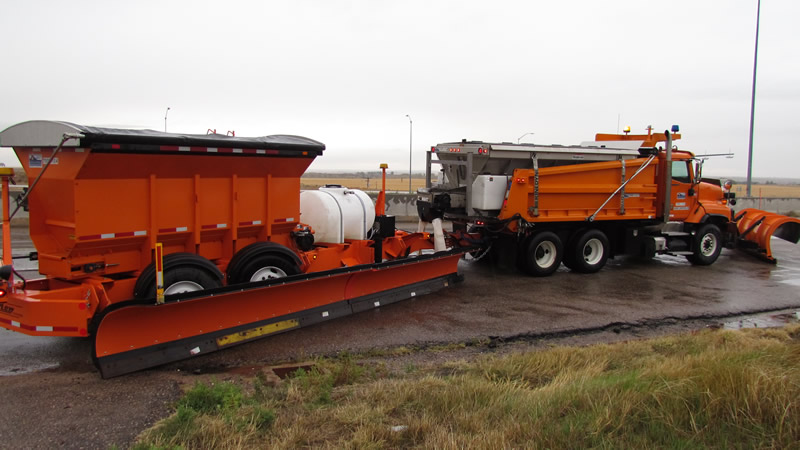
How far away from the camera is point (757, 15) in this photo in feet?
66.6

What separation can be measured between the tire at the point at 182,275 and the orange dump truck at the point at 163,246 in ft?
0.04

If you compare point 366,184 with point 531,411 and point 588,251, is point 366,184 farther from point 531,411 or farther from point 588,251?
point 531,411

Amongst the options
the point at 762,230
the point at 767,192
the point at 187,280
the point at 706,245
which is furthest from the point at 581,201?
Answer: the point at 767,192

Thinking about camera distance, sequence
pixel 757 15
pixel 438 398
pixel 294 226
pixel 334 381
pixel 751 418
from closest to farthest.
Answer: pixel 751 418, pixel 438 398, pixel 334 381, pixel 294 226, pixel 757 15

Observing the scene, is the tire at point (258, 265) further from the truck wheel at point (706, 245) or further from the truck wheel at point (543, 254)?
the truck wheel at point (706, 245)

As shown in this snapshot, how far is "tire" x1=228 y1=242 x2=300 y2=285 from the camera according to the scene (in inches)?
285

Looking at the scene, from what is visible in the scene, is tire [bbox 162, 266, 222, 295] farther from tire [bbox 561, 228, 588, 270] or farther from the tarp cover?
tire [bbox 561, 228, 588, 270]

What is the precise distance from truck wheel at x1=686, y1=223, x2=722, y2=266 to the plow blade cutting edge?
7.44m

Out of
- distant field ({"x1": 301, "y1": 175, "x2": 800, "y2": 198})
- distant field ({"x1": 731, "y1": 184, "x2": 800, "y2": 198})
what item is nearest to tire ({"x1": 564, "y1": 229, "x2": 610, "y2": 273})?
distant field ({"x1": 301, "y1": 175, "x2": 800, "y2": 198})

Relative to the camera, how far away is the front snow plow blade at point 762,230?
13.9m

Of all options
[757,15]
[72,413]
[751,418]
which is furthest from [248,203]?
[757,15]

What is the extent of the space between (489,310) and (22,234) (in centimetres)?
1269

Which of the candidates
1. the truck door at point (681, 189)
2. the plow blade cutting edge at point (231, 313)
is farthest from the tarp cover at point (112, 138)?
the truck door at point (681, 189)

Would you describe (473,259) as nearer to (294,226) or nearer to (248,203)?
(294,226)
